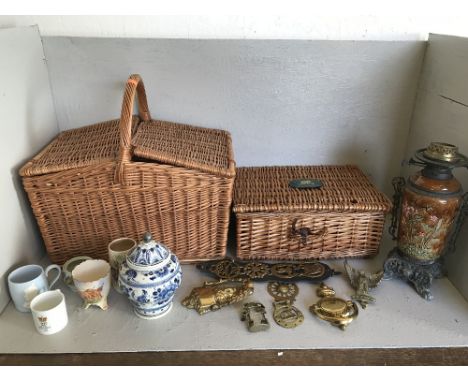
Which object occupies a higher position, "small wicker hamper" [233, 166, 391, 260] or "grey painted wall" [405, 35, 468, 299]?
"grey painted wall" [405, 35, 468, 299]

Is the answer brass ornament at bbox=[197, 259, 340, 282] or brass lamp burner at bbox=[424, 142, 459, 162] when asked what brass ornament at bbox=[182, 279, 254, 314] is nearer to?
brass ornament at bbox=[197, 259, 340, 282]

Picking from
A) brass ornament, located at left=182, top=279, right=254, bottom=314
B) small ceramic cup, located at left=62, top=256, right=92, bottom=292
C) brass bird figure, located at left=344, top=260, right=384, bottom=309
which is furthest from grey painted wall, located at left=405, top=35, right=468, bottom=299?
small ceramic cup, located at left=62, top=256, right=92, bottom=292

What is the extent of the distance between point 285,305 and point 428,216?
1.31ft

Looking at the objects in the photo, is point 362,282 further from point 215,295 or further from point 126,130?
point 126,130

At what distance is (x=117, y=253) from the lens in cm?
97

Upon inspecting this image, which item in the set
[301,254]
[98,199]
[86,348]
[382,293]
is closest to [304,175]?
[301,254]

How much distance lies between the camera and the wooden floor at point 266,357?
831 millimetres

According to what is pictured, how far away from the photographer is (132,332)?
34.9 inches

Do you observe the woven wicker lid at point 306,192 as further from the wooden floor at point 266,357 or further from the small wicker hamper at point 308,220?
the wooden floor at point 266,357

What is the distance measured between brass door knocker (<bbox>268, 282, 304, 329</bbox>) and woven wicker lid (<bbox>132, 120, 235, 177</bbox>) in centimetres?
31

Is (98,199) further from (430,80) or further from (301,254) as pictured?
(430,80)

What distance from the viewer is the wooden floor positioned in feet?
2.72

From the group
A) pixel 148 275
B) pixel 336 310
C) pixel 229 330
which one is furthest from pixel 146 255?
pixel 336 310

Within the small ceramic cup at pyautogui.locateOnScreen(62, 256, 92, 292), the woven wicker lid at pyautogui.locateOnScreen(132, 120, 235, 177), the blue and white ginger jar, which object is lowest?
the small ceramic cup at pyautogui.locateOnScreen(62, 256, 92, 292)
